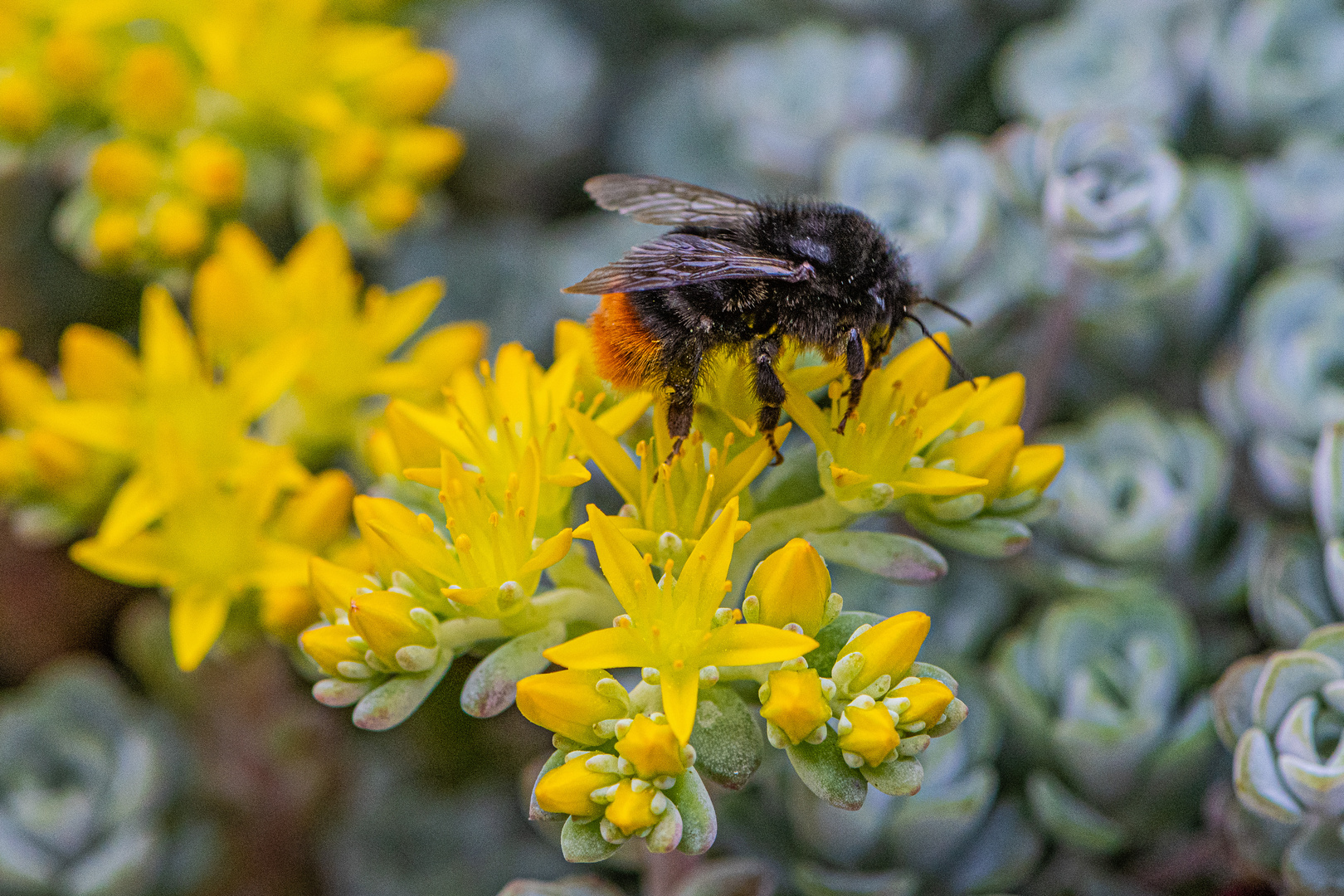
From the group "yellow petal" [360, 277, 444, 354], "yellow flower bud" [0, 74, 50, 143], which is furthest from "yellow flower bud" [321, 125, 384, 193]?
"yellow flower bud" [0, 74, 50, 143]

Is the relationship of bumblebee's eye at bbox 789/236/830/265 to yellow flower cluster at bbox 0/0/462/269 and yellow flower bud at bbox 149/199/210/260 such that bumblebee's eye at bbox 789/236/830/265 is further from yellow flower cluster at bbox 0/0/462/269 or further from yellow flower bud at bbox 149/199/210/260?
yellow flower bud at bbox 149/199/210/260

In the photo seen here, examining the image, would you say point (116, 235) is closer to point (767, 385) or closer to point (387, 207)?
point (387, 207)

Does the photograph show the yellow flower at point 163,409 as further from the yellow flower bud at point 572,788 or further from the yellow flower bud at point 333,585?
the yellow flower bud at point 572,788

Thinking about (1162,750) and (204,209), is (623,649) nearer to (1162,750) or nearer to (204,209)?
(1162,750)

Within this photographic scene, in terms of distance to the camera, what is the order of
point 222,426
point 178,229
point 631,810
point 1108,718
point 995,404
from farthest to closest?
point 178,229, point 222,426, point 1108,718, point 995,404, point 631,810

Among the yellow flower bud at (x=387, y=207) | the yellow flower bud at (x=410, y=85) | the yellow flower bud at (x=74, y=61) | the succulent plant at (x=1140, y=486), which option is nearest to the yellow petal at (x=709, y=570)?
the succulent plant at (x=1140, y=486)

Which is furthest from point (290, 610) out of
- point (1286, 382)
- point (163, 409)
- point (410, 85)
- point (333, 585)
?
point (1286, 382)
